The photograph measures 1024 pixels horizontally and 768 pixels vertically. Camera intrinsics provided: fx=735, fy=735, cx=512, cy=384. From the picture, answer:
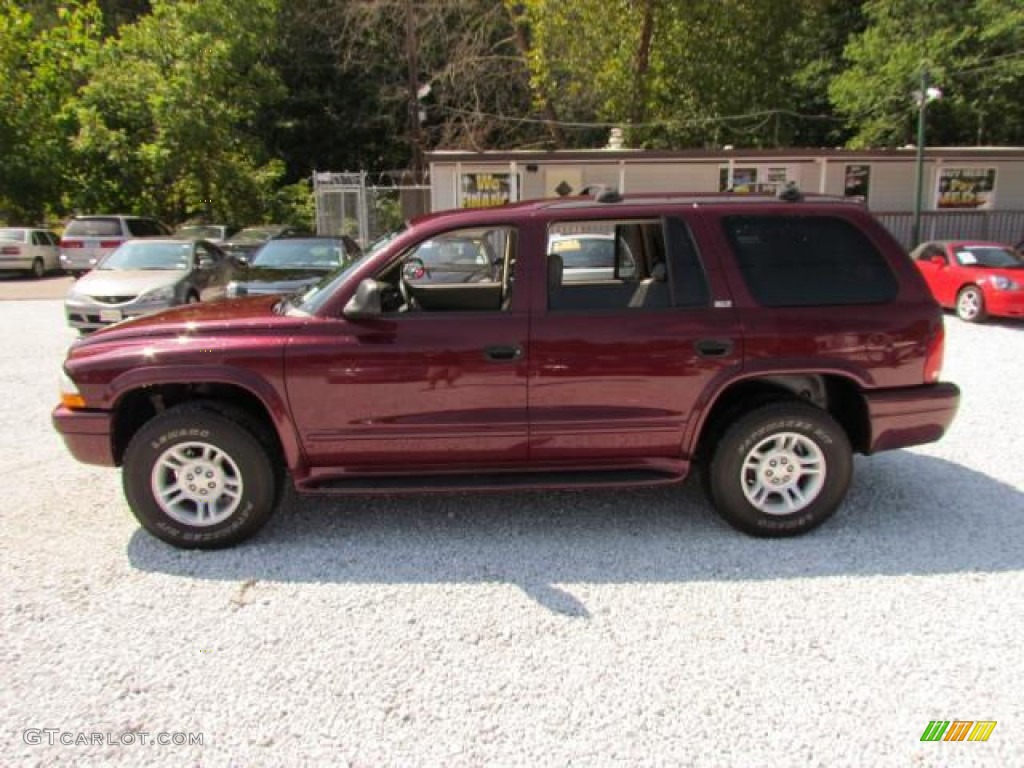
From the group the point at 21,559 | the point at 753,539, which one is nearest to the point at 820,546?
the point at 753,539

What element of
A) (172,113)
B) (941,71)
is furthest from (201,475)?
(941,71)

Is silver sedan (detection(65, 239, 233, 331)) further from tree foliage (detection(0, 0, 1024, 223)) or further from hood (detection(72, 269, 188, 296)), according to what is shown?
tree foliage (detection(0, 0, 1024, 223))

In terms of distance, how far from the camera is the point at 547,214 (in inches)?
156

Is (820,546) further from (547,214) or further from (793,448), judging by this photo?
(547,214)

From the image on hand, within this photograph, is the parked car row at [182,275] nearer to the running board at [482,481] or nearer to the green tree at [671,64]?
A: the running board at [482,481]

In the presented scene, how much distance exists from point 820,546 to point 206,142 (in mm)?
26956

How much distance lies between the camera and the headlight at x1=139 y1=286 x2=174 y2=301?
33.2 feet

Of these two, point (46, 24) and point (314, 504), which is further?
point (46, 24)

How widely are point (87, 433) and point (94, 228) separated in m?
18.4

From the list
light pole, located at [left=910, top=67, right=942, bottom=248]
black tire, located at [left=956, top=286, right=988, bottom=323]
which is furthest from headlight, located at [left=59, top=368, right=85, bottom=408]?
light pole, located at [left=910, top=67, right=942, bottom=248]

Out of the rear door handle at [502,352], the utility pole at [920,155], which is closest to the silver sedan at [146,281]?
the rear door handle at [502,352]

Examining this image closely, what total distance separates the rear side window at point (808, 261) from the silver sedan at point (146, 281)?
342 inches
